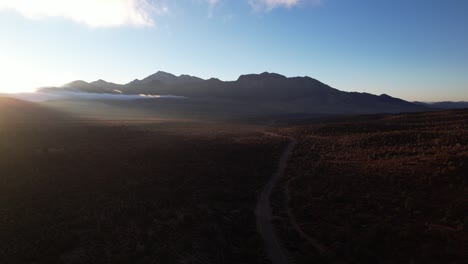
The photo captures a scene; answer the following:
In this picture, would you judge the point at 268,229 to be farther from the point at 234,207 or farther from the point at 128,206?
the point at 128,206

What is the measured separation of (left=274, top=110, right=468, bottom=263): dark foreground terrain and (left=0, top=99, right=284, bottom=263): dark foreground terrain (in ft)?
6.81

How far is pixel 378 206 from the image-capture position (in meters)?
16.2

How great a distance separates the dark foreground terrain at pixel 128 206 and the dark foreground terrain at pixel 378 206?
2.07 m

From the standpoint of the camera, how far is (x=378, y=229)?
43.9 ft

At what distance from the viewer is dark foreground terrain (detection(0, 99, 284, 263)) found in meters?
12.3

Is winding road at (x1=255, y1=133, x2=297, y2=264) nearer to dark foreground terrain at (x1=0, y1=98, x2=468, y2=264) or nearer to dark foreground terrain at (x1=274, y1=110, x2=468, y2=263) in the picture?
dark foreground terrain at (x1=0, y1=98, x2=468, y2=264)

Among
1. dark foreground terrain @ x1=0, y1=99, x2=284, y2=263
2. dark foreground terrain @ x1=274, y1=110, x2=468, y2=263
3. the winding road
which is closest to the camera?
dark foreground terrain @ x1=274, y1=110, x2=468, y2=263

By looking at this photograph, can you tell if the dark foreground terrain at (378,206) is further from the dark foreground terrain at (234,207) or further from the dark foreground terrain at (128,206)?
the dark foreground terrain at (128,206)

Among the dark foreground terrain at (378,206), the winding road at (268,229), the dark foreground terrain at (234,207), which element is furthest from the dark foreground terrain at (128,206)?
the dark foreground terrain at (378,206)

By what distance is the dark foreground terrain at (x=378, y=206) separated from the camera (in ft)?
38.8

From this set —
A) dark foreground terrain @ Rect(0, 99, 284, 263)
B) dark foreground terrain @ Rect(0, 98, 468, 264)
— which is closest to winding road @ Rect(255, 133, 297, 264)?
dark foreground terrain @ Rect(0, 98, 468, 264)

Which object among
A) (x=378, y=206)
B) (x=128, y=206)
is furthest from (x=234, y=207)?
(x=378, y=206)

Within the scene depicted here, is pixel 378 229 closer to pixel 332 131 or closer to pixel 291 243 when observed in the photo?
pixel 291 243

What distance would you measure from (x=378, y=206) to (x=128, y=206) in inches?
478
